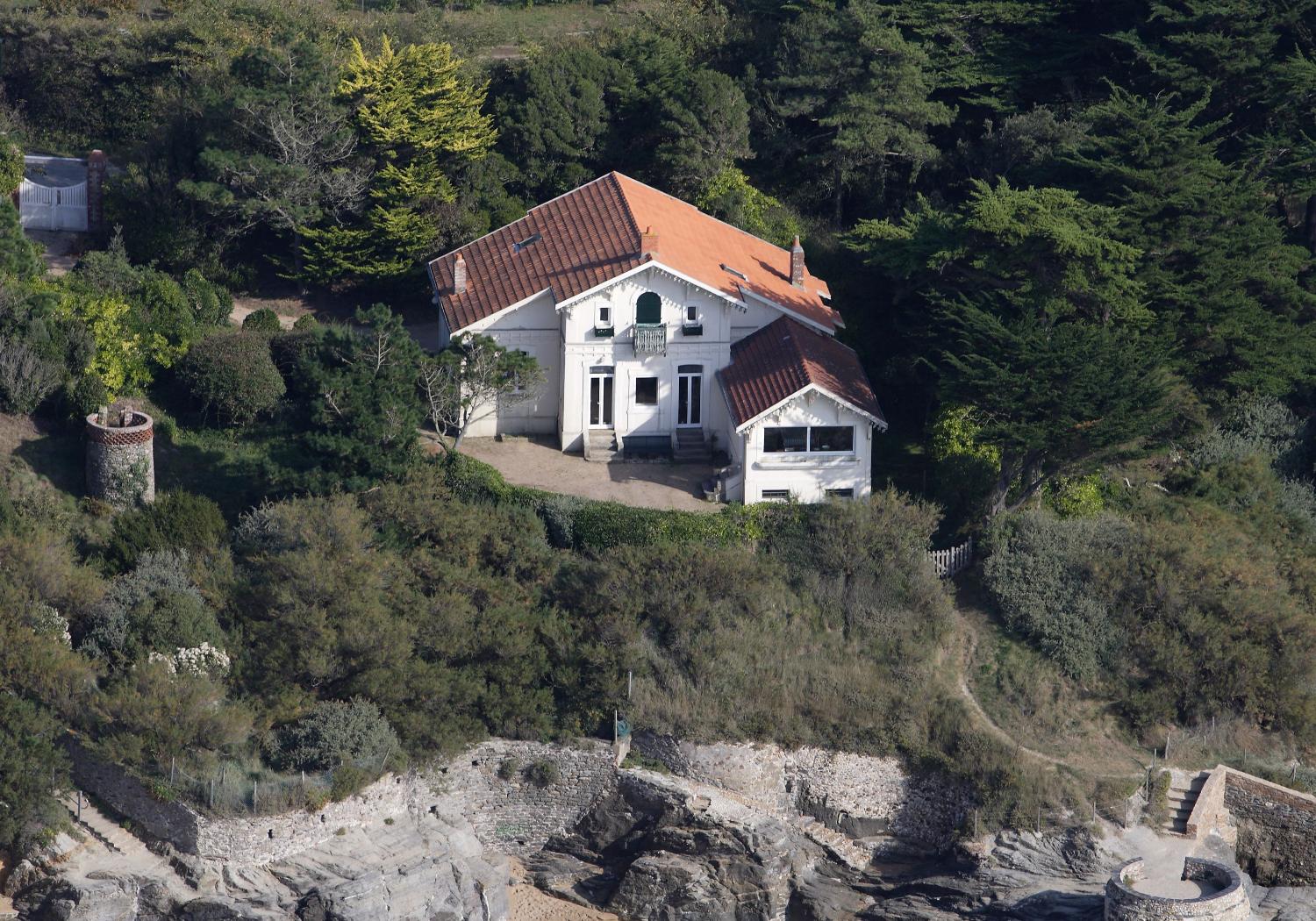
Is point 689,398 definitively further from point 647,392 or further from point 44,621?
point 44,621

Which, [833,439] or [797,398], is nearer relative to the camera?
[797,398]

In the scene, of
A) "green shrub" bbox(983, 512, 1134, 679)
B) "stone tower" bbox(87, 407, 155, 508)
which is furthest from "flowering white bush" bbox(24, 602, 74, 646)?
"green shrub" bbox(983, 512, 1134, 679)

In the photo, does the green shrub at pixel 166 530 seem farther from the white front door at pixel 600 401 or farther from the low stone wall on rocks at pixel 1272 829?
the low stone wall on rocks at pixel 1272 829

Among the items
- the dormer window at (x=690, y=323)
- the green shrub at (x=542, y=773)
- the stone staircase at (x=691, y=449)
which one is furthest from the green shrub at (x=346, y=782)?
the dormer window at (x=690, y=323)

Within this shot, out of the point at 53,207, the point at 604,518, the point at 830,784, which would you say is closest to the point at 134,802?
the point at 604,518

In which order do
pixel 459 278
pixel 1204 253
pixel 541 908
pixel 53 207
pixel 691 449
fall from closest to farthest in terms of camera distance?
pixel 541 908, pixel 691 449, pixel 1204 253, pixel 459 278, pixel 53 207

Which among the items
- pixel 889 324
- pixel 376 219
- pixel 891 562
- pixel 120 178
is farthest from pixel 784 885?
pixel 120 178

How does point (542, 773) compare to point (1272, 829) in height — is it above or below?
above
